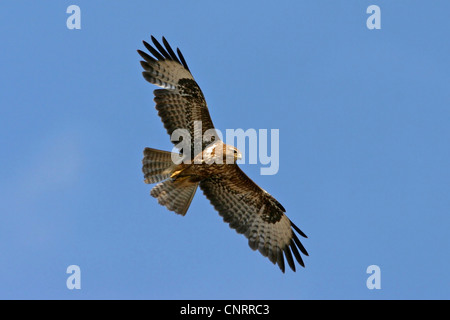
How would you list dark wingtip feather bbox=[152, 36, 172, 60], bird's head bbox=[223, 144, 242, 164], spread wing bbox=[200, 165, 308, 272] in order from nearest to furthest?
bird's head bbox=[223, 144, 242, 164]
dark wingtip feather bbox=[152, 36, 172, 60]
spread wing bbox=[200, 165, 308, 272]

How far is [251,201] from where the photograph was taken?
11891 millimetres

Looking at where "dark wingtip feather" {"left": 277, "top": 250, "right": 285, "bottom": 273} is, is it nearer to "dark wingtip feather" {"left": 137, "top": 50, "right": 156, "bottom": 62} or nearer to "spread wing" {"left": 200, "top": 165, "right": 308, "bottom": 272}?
"spread wing" {"left": 200, "top": 165, "right": 308, "bottom": 272}

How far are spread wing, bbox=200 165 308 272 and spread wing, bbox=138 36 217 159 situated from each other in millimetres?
1096

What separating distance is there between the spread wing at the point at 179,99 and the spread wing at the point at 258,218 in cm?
110

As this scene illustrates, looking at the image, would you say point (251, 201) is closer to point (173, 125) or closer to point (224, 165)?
point (224, 165)

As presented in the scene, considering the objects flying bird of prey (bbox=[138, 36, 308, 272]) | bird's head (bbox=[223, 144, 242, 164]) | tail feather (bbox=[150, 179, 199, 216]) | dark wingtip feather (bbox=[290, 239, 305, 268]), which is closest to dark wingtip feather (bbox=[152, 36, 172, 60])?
flying bird of prey (bbox=[138, 36, 308, 272])

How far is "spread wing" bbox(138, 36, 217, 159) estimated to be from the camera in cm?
1110

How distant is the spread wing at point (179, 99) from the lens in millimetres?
11102

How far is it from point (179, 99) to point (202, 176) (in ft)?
4.52

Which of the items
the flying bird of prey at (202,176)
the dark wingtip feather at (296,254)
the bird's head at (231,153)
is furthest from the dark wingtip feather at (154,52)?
the dark wingtip feather at (296,254)

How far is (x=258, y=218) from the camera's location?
11.9 meters

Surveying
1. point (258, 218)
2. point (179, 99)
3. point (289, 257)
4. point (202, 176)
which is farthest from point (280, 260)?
point (179, 99)

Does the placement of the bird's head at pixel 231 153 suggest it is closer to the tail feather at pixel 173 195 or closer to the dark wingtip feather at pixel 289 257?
the tail feather at pixel 173 195
